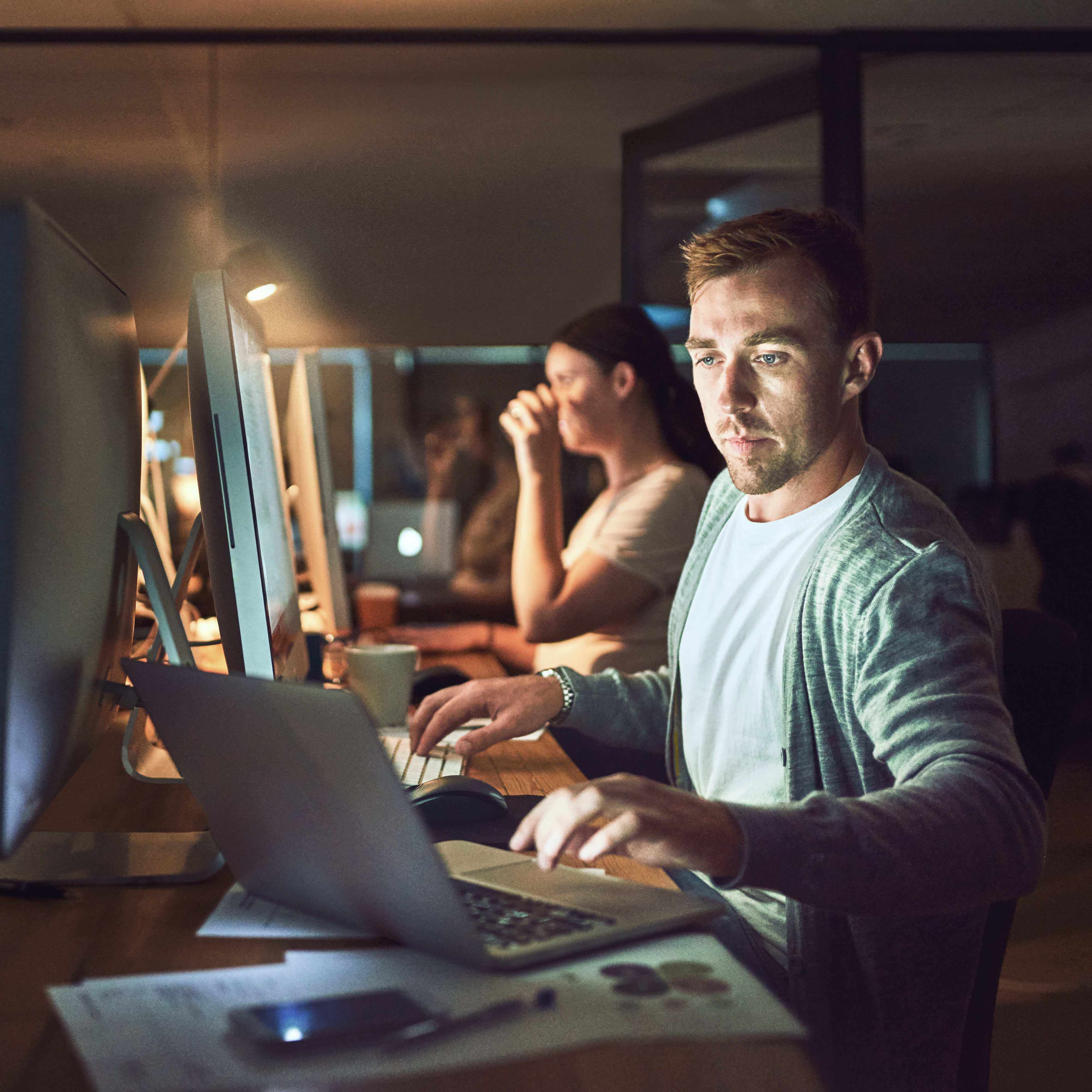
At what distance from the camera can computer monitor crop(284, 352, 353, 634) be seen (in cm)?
178

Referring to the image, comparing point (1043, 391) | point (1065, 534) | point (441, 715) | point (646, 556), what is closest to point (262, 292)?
point (441, 715)

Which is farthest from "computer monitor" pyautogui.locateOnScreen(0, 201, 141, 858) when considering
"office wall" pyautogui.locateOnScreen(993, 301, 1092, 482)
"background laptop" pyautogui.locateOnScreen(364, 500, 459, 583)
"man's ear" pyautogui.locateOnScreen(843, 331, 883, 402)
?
"office wall" pyautogui.locateOnScreen(993, 301, 1092, 482)

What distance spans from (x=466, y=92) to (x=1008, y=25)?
1572 mm

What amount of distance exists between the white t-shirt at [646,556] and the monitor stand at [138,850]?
1144 mm

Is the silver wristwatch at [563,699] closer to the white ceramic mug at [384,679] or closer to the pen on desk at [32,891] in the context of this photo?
the white ceramic mug at [384,679]

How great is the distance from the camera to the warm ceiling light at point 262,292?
4.42 feet

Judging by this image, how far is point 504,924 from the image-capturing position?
63cm

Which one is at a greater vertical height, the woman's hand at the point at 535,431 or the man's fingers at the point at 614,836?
the woman's hand at the point at 535,431

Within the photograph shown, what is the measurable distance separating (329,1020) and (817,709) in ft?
1.93

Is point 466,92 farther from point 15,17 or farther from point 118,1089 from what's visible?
point 118,1089

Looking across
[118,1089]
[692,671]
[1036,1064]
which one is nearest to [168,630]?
[118,1089]

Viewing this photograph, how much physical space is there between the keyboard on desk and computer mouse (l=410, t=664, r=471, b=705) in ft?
0.94

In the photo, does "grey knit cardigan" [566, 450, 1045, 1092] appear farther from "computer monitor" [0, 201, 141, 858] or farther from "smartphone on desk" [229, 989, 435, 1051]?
"computer monitor" [0, 201, 141, 858]

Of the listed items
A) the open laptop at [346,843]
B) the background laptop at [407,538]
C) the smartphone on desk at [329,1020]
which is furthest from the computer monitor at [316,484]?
the smartphone on desk at [329,1020]
